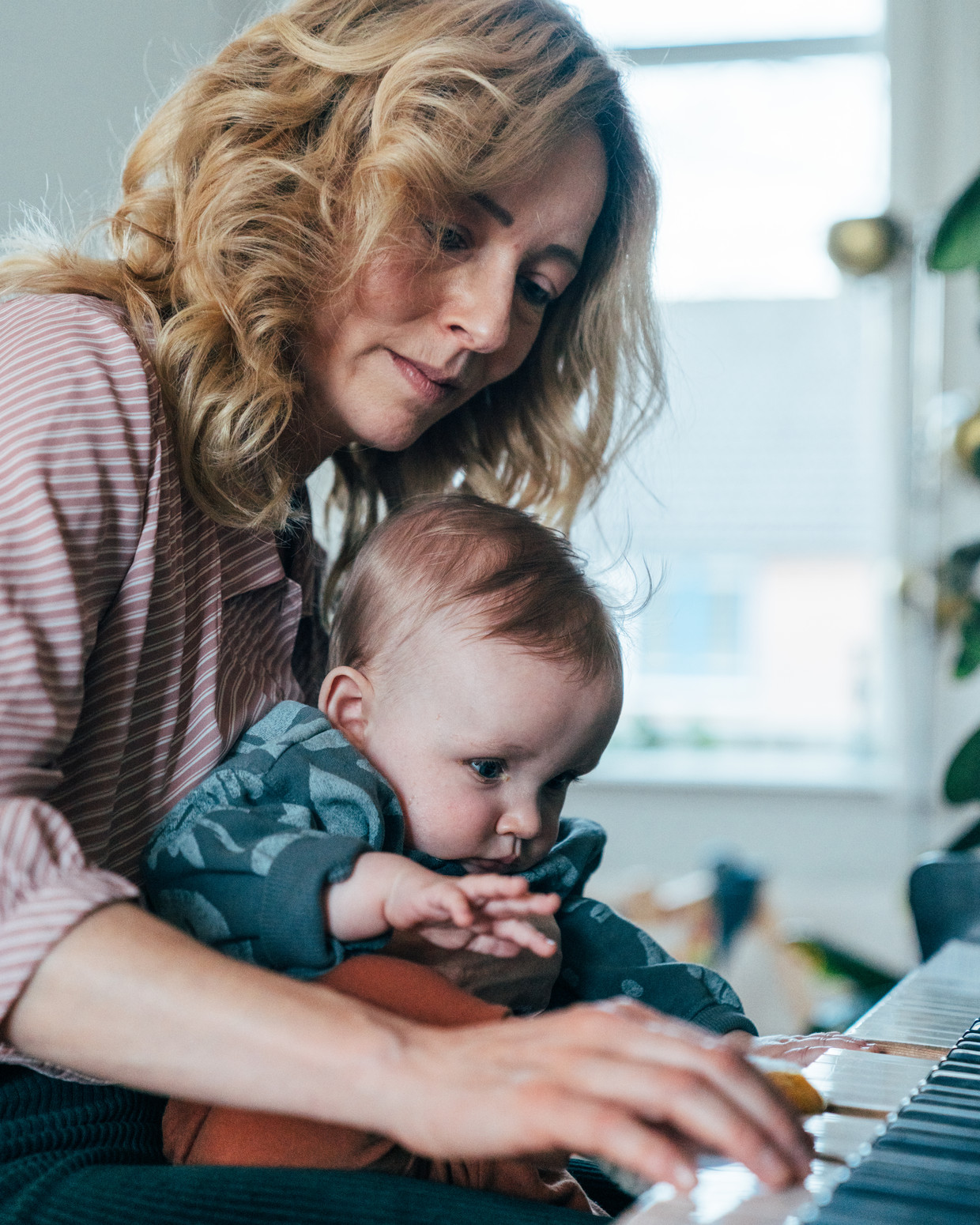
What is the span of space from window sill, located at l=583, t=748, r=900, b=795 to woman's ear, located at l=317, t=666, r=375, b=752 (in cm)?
243

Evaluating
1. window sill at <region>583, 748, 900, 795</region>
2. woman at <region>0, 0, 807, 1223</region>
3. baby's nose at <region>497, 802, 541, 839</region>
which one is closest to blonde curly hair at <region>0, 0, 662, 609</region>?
woman at <region>0, 0, 807, 1223</region>

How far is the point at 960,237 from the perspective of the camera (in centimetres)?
181

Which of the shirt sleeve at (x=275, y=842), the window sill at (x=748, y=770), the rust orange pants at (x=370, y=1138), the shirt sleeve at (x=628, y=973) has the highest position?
the shirt sleeve at (x=275, y=842)

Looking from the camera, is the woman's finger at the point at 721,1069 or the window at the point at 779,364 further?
the window at the point at 779,364

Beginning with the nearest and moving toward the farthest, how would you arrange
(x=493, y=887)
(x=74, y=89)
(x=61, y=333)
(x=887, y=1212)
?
(x=887, y=1212)
(x=493, y=887)
(x=61, y=333)
(x=74, y=89)

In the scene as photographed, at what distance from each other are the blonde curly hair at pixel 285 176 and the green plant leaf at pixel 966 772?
123 centimetres

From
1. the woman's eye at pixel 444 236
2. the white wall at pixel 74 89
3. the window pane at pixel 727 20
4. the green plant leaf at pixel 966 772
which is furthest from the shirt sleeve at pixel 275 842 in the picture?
the window pane at pixel 727 20

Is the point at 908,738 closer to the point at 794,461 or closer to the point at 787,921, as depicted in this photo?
the point at 787,921

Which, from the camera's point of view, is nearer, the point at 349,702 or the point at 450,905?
the point at 450,905

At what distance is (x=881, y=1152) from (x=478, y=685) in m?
0.52

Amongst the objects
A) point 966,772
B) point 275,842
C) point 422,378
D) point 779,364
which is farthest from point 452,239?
point 779,364

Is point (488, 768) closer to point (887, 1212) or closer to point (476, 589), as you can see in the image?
point (476, 589)

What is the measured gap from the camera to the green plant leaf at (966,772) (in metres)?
2.08

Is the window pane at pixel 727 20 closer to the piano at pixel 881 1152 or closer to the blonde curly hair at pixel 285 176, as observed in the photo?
the blonde curly hair at pixel 285 176
